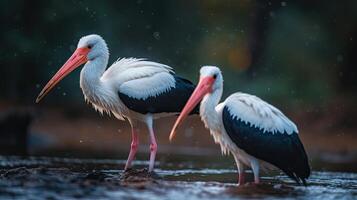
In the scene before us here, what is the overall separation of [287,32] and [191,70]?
10.0ft

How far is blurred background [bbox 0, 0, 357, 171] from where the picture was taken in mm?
18906

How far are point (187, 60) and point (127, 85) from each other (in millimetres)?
13705

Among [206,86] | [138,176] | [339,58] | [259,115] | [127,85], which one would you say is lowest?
[138,176]

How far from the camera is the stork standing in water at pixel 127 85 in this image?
12000 millimetres

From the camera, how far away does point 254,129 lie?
10.7 metres

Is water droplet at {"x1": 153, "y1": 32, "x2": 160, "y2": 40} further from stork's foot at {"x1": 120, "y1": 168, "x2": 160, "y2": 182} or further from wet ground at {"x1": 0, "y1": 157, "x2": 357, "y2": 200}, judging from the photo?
stork's foot at {"x1": 120, "y1": 168, "x2": 160, "y2": 182}

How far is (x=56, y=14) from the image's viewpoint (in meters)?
22.8

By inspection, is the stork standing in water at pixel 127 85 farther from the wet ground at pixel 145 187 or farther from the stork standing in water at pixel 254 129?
the stork standing in water at pixel 254 129

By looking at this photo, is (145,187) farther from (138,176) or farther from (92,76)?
(92,76)

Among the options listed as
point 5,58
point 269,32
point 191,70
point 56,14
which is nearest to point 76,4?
point 56,14

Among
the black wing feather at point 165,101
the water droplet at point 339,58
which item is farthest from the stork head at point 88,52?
the water droplet at point 339,58

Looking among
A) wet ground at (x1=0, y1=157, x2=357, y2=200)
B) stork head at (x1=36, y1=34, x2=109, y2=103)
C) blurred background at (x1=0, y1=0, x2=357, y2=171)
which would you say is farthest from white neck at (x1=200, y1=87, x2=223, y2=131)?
blurred background at (x1=0, y1=0, x2=357, y2=171)

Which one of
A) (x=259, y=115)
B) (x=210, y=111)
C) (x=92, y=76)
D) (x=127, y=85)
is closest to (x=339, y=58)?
(x=127, y=85)

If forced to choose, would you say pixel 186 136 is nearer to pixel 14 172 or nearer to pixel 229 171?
pixel 229 171
